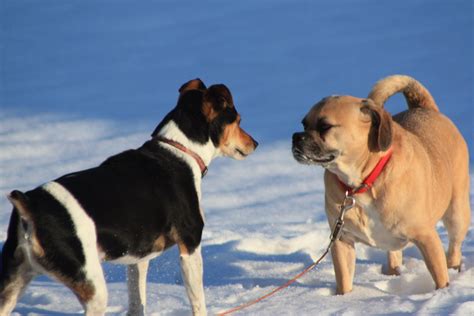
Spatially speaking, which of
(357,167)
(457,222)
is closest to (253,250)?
(457,222)

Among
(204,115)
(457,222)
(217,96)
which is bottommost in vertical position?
(457,222)

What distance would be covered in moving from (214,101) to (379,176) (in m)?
1.12

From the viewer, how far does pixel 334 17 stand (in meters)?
16.4

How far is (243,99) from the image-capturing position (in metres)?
12.3

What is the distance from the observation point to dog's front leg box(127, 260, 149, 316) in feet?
16.4

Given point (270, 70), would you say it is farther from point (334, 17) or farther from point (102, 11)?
point (102, 11)

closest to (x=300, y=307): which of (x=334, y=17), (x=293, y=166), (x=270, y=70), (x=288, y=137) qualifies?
(x=293, y=166)

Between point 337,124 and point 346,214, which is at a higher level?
point 337,124

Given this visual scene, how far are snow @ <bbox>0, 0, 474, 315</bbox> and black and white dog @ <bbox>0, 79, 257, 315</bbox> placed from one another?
0.62 meters

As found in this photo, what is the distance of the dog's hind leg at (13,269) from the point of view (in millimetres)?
4070

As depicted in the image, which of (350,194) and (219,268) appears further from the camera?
(219,268)

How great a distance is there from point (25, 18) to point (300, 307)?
44.1 ft

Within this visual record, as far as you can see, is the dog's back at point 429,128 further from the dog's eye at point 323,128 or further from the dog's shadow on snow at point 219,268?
the dog's shadow on snow at point 219,268

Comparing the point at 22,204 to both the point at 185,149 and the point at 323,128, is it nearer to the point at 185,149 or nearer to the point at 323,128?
the point at 185,149
